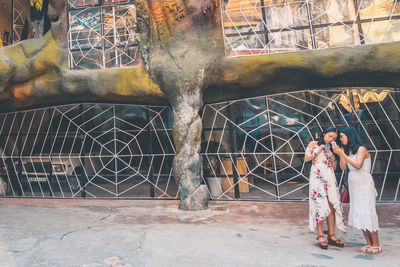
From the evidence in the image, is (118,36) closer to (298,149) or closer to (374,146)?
(298,149)

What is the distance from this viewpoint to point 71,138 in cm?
789

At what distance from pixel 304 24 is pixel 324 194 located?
4584 millimetres

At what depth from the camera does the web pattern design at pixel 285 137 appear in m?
6.26

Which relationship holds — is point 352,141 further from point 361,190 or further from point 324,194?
point 324,194

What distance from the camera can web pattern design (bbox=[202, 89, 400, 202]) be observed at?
626cm

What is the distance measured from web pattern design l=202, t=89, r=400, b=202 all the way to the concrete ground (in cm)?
89

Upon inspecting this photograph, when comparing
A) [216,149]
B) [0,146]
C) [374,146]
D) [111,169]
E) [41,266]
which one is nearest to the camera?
[41,266]

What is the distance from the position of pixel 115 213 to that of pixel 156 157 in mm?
2153

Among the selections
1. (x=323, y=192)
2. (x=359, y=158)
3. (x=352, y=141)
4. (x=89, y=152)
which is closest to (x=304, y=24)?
(x=352, y=141)

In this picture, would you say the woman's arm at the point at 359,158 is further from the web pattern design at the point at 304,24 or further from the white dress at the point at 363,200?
the web pattern design at the point at 304,24

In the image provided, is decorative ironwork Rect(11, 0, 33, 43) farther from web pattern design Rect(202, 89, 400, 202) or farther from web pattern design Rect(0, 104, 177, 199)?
web pattern design Rect(202, 89, 400, 202)

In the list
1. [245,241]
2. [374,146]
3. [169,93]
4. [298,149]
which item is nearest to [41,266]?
[245,241]

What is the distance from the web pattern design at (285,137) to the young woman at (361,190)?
129 inches

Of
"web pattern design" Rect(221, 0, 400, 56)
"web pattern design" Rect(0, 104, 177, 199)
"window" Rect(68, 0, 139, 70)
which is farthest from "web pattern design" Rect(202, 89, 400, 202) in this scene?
"window" Rect(68, 0, 139, 70)
